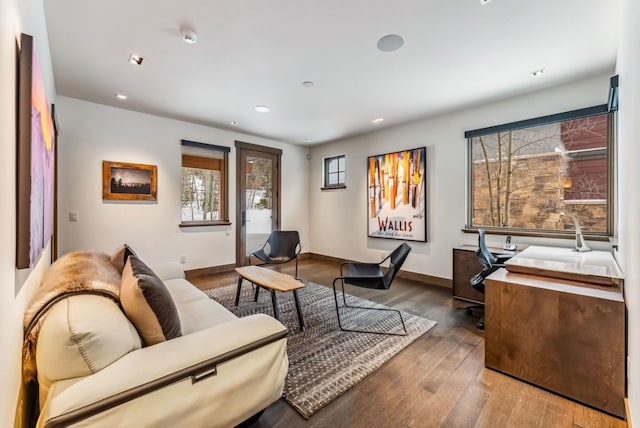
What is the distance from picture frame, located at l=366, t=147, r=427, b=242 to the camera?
438cm

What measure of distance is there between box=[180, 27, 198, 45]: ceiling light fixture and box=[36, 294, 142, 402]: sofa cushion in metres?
2.05

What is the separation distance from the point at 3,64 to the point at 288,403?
6.62ft

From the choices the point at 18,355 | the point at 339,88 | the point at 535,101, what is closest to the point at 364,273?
the point at 339,88

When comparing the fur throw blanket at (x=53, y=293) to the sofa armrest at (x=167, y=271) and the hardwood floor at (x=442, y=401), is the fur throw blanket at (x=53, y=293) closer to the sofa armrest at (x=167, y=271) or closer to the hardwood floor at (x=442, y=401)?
the hardwood floor at (x=442, y=401)

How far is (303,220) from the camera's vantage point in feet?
20.5

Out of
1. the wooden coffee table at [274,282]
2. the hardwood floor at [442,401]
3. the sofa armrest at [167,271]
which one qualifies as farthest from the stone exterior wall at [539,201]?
the sofa armrest at [167,271]

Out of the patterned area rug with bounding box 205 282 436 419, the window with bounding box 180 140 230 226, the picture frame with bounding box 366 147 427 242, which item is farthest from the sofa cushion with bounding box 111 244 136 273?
the picture frame with bounding box 366 147 427 242

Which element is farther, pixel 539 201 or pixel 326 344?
pixel 539 201

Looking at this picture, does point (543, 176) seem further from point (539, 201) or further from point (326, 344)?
point (326, 344)

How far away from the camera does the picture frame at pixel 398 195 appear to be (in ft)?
14.4

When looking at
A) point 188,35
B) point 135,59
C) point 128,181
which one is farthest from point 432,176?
point 128,181

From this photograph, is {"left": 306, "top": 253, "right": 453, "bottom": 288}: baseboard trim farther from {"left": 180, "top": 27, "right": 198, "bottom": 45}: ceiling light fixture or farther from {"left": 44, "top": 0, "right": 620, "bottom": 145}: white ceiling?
{"left": 180, "top": 27, "right": 198, "bottom": 45}: ceiling light fixture

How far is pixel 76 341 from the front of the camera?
3.35 feet

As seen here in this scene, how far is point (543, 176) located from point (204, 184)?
A: 4.90m
